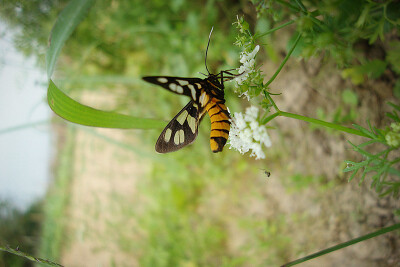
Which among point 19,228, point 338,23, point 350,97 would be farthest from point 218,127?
point 19,228

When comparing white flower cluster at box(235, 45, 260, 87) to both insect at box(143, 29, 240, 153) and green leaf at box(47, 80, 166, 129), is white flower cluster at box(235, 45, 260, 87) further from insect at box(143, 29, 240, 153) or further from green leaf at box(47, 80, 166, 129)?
green leaf at box(47, 80, 166, 129)

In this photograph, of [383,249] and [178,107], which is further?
[178,107]

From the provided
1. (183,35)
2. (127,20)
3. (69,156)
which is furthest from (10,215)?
(183,35)

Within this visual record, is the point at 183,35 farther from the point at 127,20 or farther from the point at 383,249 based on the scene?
the point at 383,249

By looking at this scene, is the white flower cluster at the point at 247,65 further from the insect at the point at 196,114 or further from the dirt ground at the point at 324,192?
the dirt ground at the point at 324,192

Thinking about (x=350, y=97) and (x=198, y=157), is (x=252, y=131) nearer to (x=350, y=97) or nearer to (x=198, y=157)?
(x=350, y=97)

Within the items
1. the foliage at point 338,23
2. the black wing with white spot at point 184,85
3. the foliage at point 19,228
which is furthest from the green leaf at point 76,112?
the foliage at point 19,228
